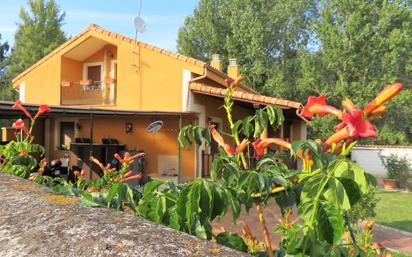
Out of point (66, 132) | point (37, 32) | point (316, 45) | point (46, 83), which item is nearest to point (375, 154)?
point (316, 45)

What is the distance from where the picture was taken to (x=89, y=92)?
16.8 m

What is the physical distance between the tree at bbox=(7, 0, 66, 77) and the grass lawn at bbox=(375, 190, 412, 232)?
30.3 m

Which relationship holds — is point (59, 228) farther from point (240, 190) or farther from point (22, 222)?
point (240, 190)

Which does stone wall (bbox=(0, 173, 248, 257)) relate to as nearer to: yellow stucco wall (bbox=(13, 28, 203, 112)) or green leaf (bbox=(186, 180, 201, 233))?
green leaf (bbox=(186, 180, 201, 233))

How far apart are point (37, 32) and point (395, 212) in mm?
33465

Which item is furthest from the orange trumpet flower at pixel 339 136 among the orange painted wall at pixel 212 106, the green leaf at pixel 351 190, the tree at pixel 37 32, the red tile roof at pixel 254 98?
the tree at pixel 37 32

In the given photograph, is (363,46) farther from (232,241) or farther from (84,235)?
(84,235)

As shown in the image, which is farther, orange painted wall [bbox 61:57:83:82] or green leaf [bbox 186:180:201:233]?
orange painted wall [bbox 61:57:83:82]

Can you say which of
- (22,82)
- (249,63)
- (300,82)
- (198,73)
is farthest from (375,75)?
(22,82)

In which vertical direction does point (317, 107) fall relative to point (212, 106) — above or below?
below

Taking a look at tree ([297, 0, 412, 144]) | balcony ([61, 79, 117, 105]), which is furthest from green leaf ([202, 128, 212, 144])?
tree ([297, 0, 412, 144])

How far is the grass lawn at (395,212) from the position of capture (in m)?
10.4

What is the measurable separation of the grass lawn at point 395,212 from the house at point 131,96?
422 centimetres

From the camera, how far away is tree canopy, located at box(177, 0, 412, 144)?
81.5 ft
